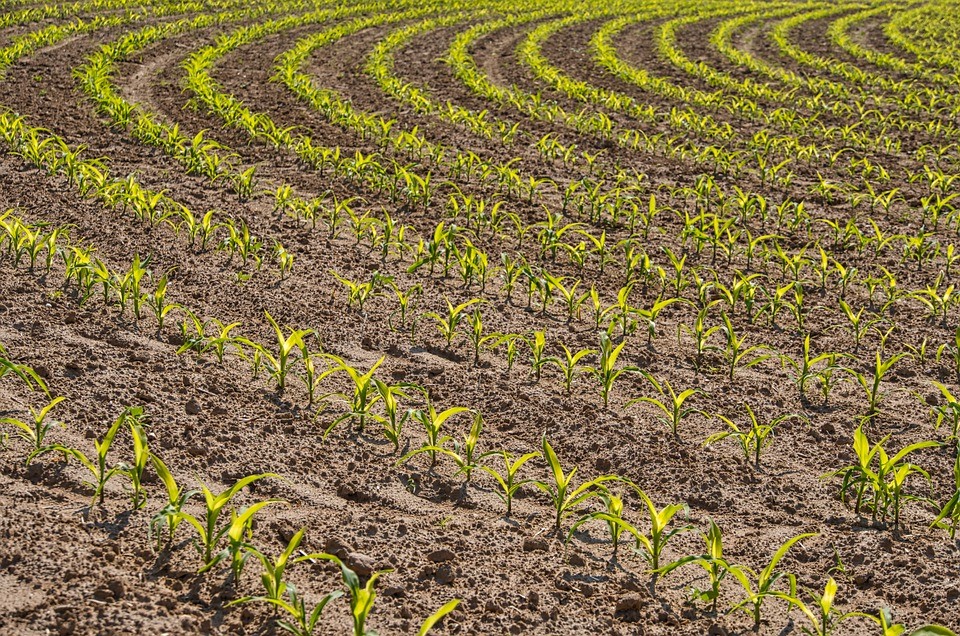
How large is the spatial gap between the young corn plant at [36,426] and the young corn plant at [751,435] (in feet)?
8.38

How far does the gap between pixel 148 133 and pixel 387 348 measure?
4.62 metres

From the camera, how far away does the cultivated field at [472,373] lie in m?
2.99

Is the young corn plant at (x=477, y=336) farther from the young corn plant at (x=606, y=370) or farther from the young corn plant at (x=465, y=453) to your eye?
the young corn plant at (x=465, y=453)

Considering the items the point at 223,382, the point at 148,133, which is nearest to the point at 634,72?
the point at 148,133

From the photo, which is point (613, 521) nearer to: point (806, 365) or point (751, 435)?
point (751, 435)

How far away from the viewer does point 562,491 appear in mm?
3326

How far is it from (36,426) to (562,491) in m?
1.98

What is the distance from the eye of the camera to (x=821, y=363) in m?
4.73

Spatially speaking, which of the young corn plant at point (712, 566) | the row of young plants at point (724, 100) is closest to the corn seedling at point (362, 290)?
the young corn plant at point (712, 566)

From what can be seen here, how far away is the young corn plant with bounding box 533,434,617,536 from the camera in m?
3.31

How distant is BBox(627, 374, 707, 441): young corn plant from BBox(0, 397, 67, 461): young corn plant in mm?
2274

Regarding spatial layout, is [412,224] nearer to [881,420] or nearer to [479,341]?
[479,341]

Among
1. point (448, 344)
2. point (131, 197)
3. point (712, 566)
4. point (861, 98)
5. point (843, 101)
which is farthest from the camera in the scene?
point (861, 98)

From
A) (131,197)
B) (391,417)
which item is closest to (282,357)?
(391,417)
